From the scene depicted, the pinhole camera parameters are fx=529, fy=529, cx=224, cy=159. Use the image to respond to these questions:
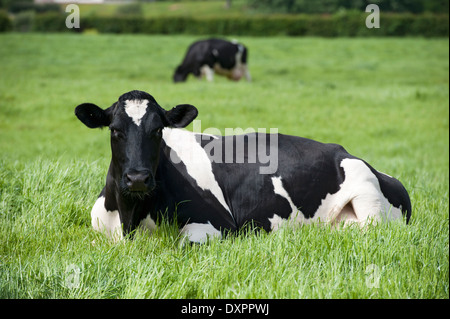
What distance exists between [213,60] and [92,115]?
18592 mm

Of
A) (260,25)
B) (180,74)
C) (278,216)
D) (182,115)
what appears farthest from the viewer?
(260,25)

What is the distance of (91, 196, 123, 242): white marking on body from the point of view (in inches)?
181

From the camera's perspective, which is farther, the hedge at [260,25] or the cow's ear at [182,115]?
the hedge at [260,25]

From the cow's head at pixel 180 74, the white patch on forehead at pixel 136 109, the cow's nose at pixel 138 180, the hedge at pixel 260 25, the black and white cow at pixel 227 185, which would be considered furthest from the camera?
the hedge at pixel 260 25

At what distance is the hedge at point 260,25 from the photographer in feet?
121

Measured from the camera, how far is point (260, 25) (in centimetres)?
4094

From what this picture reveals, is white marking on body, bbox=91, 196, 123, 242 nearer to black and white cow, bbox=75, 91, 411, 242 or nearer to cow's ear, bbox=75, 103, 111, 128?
black and white cow, bbox=75, 91, 411, 242

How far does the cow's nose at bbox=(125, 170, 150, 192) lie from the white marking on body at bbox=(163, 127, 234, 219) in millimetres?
907

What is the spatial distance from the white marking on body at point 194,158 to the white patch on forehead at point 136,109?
0.79 meters

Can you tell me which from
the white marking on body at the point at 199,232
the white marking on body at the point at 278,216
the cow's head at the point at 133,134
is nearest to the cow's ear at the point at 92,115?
the cow's head at the point at 133,134

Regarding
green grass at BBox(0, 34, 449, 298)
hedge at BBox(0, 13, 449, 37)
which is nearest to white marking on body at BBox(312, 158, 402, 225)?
green grass at BBox(0, 34, 449, 298)

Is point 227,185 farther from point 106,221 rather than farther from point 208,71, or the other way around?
point 208,71

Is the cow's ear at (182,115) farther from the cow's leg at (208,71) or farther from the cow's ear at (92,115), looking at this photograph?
the cow's leg at (208,71)

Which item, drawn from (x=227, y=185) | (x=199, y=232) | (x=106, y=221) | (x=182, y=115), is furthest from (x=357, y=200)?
(x=106, y=221)
